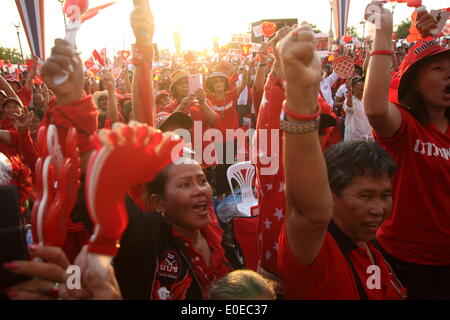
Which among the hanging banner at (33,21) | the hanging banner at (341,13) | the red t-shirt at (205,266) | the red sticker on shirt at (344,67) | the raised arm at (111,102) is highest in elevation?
the hanging banner at (341,13)

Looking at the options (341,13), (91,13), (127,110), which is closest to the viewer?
(91,13)

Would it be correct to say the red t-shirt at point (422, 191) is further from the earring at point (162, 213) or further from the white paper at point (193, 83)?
the white paper at point (193, 83)

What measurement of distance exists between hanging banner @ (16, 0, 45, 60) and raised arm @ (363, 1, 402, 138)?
2431 mm

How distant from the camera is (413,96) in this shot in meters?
1.84

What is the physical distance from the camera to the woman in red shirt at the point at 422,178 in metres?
1.68

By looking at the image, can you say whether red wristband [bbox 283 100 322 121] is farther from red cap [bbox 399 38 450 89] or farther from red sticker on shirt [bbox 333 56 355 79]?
red sticker on shirt [bbox 333 56 355 79]

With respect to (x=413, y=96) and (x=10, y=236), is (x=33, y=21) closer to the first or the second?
(x=10, y=236)

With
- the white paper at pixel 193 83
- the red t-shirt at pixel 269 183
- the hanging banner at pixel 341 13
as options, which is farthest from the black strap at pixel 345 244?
the hanging banner at pixel 341 13

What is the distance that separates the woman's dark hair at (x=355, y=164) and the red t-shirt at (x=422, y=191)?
0.46 m

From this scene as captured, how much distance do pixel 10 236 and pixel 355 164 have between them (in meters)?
1.10

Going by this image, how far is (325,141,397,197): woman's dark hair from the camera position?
128 cm

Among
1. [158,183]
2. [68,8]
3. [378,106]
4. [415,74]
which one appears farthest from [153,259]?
[415,74]

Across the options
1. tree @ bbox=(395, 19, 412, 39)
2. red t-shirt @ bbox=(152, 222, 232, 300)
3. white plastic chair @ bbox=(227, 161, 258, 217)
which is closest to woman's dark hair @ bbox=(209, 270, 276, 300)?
red t-shirt @ bbox=(152, 222, 232, 300)

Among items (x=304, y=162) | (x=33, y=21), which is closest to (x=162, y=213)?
(x=304, y=162)
